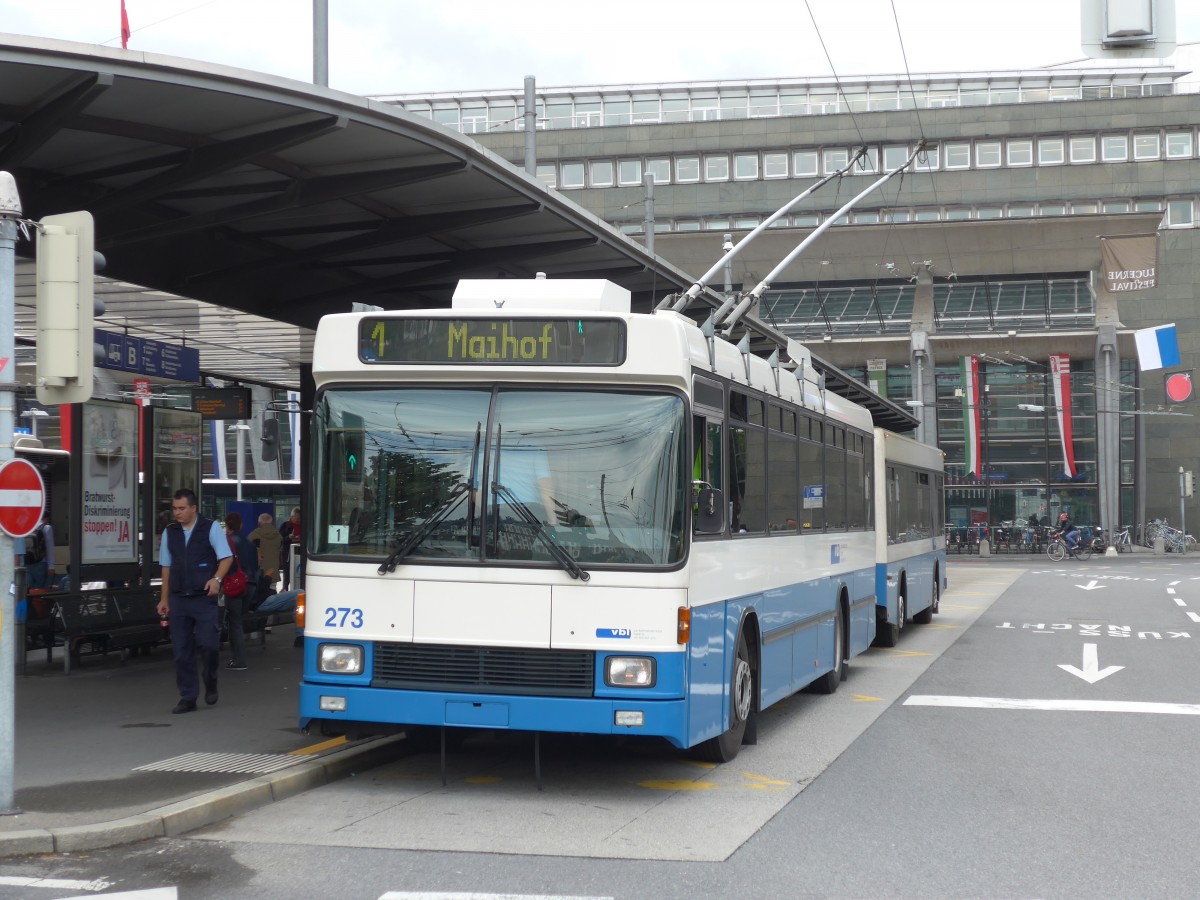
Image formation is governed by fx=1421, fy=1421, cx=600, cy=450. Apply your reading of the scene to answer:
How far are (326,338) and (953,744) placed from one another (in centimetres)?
558

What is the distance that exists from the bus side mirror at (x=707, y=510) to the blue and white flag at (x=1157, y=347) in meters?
44.1

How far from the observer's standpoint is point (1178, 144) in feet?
180

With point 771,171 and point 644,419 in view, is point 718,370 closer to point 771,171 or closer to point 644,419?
point 644,419

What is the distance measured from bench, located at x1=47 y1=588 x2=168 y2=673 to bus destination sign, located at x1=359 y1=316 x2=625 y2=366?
23.4 feet

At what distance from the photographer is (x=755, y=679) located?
10.1m

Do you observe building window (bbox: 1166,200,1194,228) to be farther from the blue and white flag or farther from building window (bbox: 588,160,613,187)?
building window (bbox: 588,160,613,187)

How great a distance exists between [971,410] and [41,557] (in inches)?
1608

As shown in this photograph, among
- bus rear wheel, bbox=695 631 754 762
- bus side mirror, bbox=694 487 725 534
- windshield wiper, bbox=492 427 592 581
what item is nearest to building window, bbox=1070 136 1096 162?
bus rear wheel, bbox=695 631 754 762

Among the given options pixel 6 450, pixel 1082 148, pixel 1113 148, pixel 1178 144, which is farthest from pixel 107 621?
pixel 1178 144

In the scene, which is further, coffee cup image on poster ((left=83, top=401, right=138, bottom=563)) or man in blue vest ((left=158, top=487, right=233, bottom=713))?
coffee cup image on poster ((left=83, top=401, right=138, bottom=563))

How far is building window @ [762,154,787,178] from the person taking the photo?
5578 cm

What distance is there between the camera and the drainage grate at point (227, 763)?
8.65 m

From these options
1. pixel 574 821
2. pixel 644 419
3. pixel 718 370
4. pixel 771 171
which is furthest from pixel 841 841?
pixel 771 171

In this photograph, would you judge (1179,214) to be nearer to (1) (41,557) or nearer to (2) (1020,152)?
(2) (1020,152)
